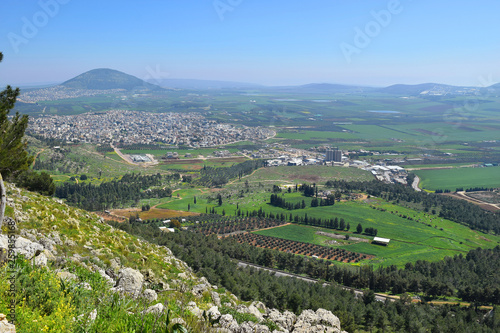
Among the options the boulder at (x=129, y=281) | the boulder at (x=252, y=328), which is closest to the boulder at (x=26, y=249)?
the boulder at (x=129, y=281)

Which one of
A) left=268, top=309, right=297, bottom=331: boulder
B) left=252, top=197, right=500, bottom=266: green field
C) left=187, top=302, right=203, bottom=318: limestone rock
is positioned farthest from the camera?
left=252, top=197, right=500, bottom=266: green field

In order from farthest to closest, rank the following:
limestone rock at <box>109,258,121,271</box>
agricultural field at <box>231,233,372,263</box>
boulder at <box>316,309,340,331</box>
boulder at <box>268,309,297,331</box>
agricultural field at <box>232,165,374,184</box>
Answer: agricultural field at <box>232,165,374,184</box>
agricultural field at <box>231,233,372,263</box>
limestone rock at <box>109,258,121,271</box>
boulder at <box>316,309,340,331</box>
boulder at <box>268,309,297,331</box>

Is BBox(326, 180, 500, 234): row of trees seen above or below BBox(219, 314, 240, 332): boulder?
below

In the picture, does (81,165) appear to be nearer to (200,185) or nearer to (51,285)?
(200,185)

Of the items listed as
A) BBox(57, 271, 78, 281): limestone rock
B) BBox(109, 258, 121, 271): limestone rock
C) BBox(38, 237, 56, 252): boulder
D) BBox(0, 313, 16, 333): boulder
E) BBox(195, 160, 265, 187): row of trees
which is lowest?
BBox(195, 160, 265, 187): row of trees

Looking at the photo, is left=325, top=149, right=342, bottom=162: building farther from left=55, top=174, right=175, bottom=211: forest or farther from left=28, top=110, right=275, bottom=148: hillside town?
left=55, top=174, right=175, bottom=211: forest

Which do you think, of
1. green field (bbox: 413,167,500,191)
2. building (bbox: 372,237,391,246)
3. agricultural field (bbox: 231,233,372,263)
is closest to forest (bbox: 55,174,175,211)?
agricultural field (bbox: 231,233,372,263)

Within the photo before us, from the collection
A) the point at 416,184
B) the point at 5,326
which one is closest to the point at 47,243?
the point at 5,326
